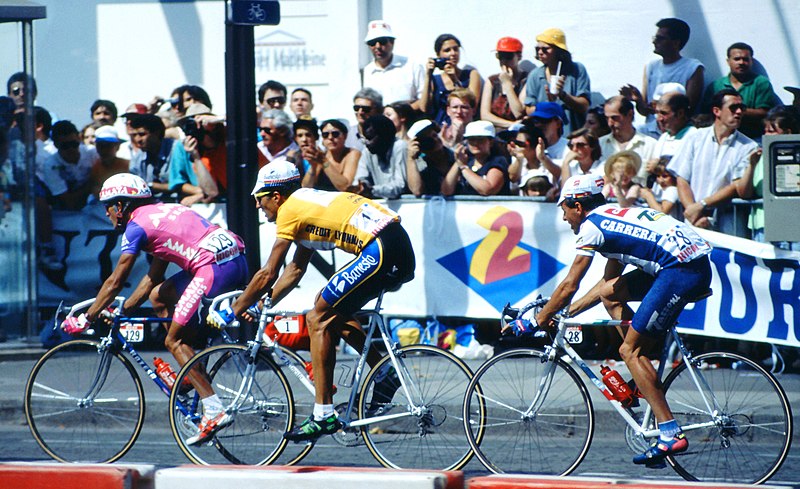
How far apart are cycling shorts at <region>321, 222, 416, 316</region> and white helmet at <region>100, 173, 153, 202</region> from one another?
5.40 ft

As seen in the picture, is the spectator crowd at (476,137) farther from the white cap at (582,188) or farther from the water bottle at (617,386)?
the water bottle at (617,386)

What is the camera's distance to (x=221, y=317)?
26.4 ft

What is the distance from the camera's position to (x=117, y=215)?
876cm

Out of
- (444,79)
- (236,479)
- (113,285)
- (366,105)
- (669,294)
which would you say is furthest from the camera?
(444,79)

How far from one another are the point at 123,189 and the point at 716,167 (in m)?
5.32

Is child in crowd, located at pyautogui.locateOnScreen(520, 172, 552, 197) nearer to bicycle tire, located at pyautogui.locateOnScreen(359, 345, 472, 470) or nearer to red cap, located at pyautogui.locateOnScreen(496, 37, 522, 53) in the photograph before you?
red cap, located at pyautogui.locateOnScreen(496, 37, 522, 53)

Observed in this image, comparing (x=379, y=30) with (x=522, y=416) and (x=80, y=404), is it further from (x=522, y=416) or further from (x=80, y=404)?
(x=522, y=416)

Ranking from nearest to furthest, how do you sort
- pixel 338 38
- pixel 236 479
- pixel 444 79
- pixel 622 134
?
pixel 236 479 → pixel 622 134 → pixel 444 79 → pixel 338 38

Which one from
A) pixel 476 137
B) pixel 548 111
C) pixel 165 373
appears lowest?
pixel 165 373

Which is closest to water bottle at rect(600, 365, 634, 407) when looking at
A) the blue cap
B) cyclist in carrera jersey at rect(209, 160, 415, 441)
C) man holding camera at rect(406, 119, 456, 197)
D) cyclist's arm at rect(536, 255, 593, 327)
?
cyclist's arm at rect(536, 255, 593, 327)

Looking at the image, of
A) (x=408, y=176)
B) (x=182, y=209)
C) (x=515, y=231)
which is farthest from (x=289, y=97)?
(x=182, y=209)

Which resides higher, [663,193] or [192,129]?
[192,129]

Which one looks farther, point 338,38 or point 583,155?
point 338,38

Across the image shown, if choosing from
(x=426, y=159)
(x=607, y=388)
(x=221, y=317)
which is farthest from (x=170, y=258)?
(x=426, y=159)
